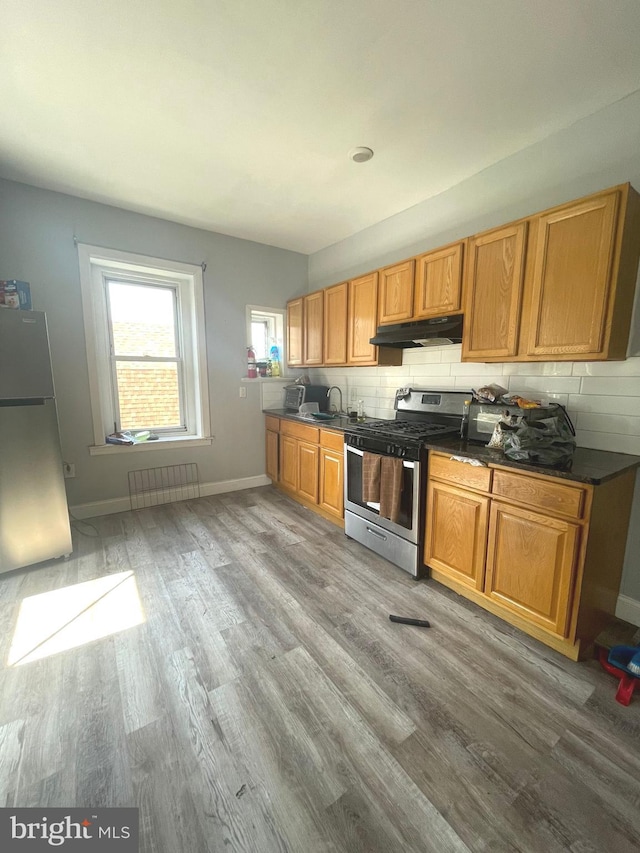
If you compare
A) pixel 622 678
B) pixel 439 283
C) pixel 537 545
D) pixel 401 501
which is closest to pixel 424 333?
pixel 439 283

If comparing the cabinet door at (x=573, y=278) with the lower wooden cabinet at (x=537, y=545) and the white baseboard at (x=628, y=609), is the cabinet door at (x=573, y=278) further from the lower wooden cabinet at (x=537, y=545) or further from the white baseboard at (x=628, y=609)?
the white baseboard at (x=628, y=609)

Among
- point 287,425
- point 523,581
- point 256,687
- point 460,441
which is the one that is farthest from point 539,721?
point 287,425

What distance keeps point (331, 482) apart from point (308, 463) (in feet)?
1.27

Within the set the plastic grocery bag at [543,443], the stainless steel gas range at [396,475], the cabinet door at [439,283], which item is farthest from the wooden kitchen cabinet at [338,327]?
the plastic grocery bag at [543,443]

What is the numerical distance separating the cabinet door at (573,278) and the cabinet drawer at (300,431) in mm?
1819

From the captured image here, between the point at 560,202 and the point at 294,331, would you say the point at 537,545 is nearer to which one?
the point at 560,202

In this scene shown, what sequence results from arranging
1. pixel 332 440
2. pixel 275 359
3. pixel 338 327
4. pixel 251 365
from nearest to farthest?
pixel 332 440, pixel 338 327, pixel 251 365, pixel 275 359

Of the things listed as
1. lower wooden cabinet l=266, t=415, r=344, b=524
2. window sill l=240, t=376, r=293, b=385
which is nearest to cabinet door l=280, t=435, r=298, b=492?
lower wooden cabinet l=266, t=415, r=344, b=524

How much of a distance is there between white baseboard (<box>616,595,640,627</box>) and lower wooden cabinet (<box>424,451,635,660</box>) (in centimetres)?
5

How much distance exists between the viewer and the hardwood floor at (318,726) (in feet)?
3.33

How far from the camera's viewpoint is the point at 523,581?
1.71 metres

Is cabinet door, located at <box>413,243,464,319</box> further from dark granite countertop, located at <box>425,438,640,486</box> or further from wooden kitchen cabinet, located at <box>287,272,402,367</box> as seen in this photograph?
dark granite countertop, located at <box>425,438,640,486</box>

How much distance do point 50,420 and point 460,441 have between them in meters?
2.72

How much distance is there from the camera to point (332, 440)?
2900 millimetres
